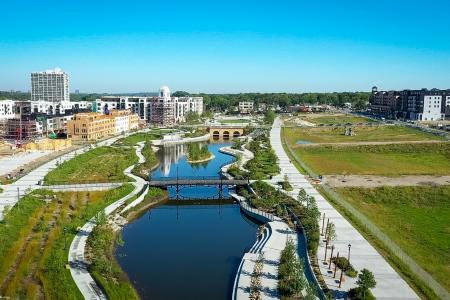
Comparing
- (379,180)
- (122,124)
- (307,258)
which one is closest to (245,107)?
(122,124)

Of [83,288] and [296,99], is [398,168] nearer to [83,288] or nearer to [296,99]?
[83,288]

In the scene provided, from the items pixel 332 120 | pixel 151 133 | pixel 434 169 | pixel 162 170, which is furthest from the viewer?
pixel 332 120

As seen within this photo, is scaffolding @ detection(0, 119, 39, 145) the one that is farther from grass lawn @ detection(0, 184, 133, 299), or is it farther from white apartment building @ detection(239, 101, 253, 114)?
white apartment building @ detection(239, 101, 253, 114)

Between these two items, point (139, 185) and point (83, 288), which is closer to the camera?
point (83, 288)

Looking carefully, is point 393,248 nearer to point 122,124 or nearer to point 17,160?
point 17,160

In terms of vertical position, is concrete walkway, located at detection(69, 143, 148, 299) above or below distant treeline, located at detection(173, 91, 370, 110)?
below

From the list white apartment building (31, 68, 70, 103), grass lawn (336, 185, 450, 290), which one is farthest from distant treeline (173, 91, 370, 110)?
grass lawn (336, 185, 450, 290)

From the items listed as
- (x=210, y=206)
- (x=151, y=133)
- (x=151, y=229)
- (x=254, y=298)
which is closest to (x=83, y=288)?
(x=254, y=298)
